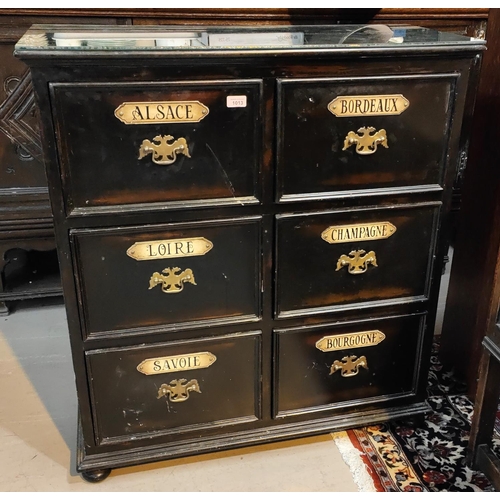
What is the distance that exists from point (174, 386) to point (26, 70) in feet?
3.32

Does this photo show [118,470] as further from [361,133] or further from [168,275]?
[361,133]

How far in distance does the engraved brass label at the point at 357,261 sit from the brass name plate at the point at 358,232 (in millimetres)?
33

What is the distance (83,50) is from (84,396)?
72 cm

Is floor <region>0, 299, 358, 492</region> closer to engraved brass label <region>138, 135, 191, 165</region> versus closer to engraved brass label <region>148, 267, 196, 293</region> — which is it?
engraved brass label <region>148, 267, 196, 293</region>

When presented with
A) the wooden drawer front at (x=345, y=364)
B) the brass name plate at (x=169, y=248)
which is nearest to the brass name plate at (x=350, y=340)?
the wooden drawer front at (x=345, y=364)

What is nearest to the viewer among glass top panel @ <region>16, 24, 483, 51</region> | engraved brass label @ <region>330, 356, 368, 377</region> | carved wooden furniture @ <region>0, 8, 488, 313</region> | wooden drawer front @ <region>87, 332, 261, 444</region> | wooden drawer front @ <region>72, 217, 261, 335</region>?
glass top panel @ <region>16, 24, 483, 51</region>

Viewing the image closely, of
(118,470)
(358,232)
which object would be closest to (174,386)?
(118,470)

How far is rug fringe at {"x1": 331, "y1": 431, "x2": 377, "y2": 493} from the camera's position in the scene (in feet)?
4.34

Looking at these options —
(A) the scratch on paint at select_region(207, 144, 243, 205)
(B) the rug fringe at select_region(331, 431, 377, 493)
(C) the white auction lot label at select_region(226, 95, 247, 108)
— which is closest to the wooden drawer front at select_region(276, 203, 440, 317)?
(A) the scratch on paint at select_region(207, 144, 243, 205)

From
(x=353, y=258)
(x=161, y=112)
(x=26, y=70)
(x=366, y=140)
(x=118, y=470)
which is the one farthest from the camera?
(x=26, y=70)

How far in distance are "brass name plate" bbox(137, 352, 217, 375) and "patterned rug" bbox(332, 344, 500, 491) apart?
16.7 inches

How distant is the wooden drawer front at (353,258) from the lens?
4.01 feet

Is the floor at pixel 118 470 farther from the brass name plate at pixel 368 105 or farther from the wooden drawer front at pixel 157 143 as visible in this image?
the brass name plate at pixel 368 105

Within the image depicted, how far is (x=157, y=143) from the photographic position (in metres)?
1.07
